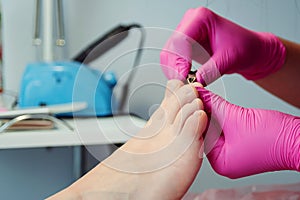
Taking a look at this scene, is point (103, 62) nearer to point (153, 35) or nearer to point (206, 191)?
point (153, 35)

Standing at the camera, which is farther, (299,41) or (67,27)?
(67,27)

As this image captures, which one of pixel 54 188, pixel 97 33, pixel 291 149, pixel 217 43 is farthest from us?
pixel 54 188

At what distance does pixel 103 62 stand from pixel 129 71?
73 mm

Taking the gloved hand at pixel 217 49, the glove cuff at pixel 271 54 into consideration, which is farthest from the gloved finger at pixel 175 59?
the glove cuff at pixel 271 54

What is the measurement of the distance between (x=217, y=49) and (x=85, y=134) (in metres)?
0.24

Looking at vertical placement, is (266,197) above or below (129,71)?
below

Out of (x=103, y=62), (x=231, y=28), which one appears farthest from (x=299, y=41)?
(x=103, y=62)

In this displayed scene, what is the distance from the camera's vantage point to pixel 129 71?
2.15ft

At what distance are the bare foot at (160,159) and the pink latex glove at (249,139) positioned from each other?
0.10 feet

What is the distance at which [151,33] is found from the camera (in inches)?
Answer: 25.7

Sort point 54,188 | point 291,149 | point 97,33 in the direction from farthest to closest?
point 54,188
point 97,33
point 291,149

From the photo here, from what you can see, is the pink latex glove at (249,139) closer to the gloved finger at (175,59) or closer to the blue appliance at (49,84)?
the gloved finger at (175,59)

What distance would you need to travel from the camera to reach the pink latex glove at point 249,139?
0.65 metres

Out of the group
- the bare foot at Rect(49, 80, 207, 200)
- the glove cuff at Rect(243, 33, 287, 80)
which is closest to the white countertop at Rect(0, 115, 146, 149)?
the bare foot at Rect(49, 80, 207, 200)
